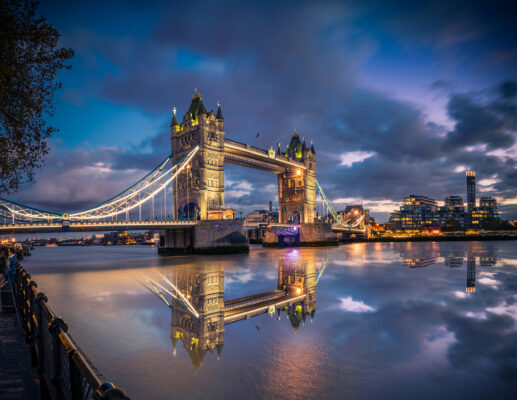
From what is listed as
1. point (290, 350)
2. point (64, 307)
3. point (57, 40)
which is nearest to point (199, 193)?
point (64, 307)

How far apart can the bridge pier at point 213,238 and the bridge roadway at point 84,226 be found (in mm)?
1981

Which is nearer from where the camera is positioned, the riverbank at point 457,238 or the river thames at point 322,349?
the river thames at point 322,349

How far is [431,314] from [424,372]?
12.7 feet

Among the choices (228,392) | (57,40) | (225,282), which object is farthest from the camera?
(225,282)

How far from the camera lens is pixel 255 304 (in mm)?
9211

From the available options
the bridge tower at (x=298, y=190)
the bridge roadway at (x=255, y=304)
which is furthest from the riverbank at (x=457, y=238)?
the bridge roadway at (x=255, y=304)

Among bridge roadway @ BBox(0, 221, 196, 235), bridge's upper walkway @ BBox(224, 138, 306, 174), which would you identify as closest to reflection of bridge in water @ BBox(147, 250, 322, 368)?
bridge roadway @ BBox(0, 221, 196, 235)

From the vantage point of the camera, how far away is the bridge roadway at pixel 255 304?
7.93 metres

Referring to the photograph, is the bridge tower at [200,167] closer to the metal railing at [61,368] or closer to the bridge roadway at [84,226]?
the bridge roadway at [84,226]

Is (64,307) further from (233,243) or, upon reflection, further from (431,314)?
(233,243)

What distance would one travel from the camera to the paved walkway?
3770 mm

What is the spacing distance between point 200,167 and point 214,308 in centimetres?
3059

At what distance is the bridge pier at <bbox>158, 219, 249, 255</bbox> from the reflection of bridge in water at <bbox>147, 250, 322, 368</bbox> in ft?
69.6

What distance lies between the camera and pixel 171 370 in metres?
4.71
